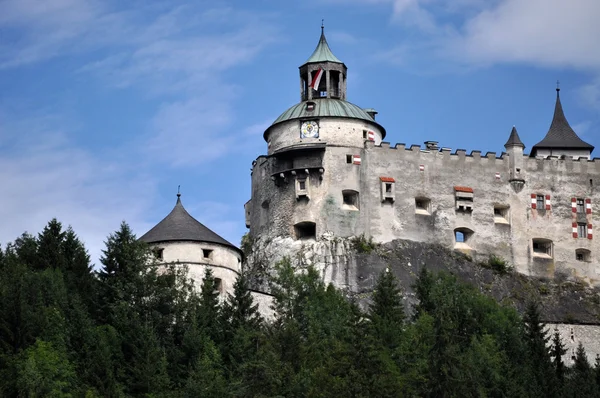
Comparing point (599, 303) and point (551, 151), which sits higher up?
point (551, 151)

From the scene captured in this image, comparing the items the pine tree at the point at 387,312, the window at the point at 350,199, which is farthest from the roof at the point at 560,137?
the pine tree at the point at 387,312

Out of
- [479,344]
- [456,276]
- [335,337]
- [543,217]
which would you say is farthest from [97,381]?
[543,217]

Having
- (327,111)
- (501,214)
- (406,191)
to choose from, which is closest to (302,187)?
(327,111)

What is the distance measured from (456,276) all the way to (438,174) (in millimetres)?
5492

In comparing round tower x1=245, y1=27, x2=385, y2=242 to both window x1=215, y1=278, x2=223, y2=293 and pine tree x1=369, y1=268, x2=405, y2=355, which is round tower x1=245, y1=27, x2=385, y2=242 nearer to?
pine tree x1=369, y1=268, x2=405, y2=355

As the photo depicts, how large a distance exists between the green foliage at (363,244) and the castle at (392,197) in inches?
8.2

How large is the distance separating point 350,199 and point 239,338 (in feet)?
51.8

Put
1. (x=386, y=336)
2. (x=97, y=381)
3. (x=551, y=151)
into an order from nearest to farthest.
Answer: (x=97, y=381) < (x=386, y=336) < (x=551, y=151)

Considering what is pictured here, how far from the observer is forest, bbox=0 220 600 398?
5812 cm

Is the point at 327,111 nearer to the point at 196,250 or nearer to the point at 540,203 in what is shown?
the point at 540,203

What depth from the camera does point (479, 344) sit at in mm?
67875

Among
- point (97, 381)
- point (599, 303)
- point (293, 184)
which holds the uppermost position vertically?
point (293, 184)

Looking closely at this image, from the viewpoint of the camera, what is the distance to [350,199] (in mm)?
79375

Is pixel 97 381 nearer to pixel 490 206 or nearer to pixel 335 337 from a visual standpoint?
pixel 335 337
